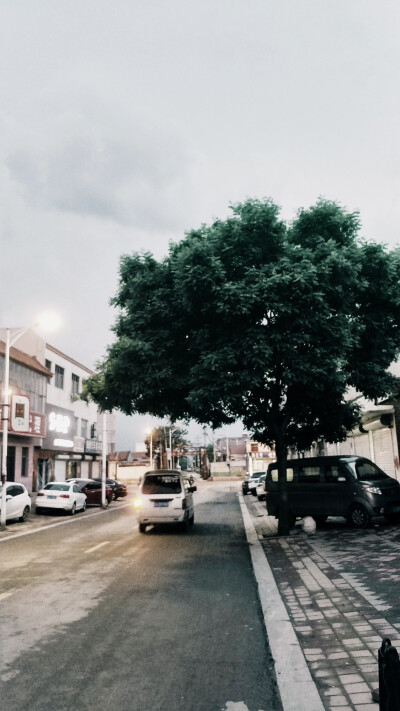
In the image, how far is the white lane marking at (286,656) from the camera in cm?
448

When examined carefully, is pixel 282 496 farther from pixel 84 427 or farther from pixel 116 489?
pixel 84 427

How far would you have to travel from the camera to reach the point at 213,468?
99.0 m

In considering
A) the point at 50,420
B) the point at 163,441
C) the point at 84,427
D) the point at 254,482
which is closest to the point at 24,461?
the point at 50,420

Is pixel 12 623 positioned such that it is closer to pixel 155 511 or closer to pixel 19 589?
pixel 19 589

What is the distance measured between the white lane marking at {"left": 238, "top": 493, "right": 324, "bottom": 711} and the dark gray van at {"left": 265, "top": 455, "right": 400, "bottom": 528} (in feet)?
22.4

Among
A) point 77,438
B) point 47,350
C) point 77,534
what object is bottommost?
point 77,534

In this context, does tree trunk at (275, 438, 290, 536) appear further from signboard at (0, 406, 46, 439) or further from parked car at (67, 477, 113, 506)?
signboard at (0, 406, 46, 439)

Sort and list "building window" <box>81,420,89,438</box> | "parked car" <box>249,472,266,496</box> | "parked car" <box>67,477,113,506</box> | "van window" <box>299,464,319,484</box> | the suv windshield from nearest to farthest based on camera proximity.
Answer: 1. the suv windshield
2. "van window" <box>299,464,319,484</box>
3. "parked car" <box>67,477,113,506</box>
4. "parked car" <box>249,472,266,496</box>
5. "building window" <box>81,420,89,438</box>

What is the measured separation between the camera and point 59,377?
140 feet

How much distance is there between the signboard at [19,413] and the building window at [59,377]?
1152 cm

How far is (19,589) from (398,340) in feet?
36.3

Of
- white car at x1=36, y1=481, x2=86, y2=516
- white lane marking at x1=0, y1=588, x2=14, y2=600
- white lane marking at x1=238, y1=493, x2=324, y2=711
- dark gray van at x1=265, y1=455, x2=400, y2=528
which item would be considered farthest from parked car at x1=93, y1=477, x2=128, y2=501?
white lane marking at x1=238, y1=493, x2=324, y2=711

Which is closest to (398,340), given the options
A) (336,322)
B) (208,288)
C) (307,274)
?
(336,322)

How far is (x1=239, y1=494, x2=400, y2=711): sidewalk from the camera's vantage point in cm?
474
